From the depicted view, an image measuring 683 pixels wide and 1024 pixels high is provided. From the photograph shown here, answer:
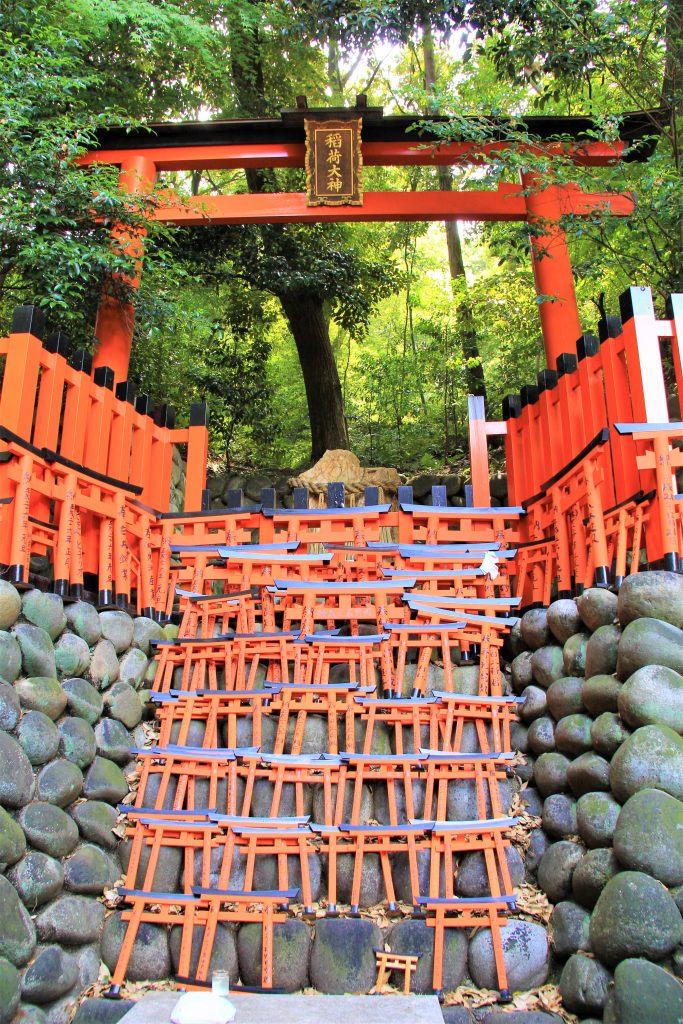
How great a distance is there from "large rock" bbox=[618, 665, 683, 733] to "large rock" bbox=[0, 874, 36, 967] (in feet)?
11.3

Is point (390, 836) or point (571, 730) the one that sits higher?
point (571, 730)

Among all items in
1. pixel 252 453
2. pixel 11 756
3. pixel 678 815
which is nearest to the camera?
pixel 678 815

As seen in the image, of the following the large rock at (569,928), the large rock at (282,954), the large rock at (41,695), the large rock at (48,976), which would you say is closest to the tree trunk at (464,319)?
the large rock at (41,695)

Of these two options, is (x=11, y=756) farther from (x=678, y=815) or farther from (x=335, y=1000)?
(x=678, y=815)

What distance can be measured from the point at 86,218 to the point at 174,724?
515 centimetres

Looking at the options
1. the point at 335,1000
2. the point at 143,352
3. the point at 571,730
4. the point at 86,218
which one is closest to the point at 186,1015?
the point at 335,1000

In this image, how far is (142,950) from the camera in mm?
5020

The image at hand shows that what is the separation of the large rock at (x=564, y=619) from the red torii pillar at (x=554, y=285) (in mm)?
4095

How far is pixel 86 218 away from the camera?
27.7 feet

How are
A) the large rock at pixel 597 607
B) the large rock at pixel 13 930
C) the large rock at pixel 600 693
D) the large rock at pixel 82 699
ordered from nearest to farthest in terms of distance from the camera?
the large rock at pixel 13 930, the large rock at pixel 600 693, the large rock at pixel 597 607, the large rock at pixel 82 699

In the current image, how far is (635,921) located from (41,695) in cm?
361

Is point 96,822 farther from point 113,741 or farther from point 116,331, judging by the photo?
point 116,331

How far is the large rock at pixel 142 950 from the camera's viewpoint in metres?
4.97

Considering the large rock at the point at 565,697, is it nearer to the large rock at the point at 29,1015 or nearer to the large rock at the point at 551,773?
the large rock at the point at 551,773
